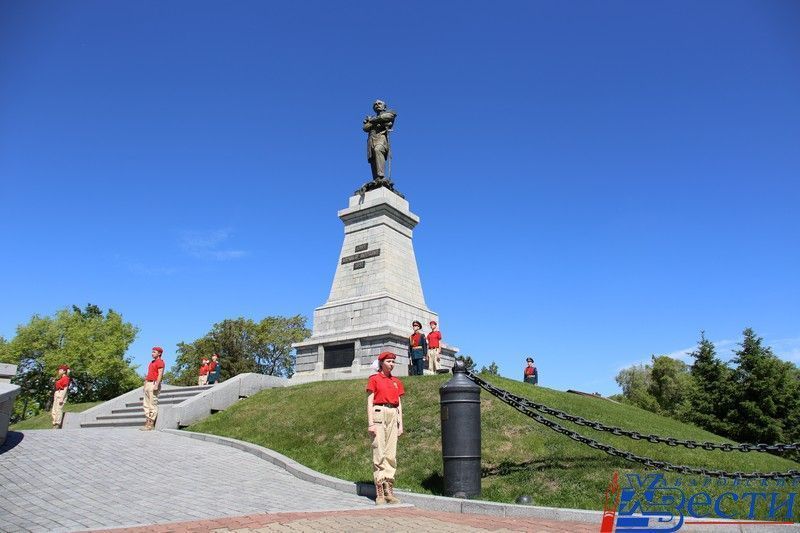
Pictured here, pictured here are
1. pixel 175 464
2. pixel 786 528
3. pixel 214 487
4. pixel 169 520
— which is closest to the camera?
pixel 786 528

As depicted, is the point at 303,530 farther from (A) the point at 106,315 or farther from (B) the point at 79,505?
(A) the point at 106,315

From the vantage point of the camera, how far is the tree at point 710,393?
27.6 metres

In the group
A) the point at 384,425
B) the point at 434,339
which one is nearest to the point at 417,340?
the point at 434,339

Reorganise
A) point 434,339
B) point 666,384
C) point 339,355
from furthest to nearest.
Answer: point 666,384
point 339,355
point 434,339

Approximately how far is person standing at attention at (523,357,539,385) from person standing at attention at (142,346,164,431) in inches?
421

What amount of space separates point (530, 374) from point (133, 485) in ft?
40.7

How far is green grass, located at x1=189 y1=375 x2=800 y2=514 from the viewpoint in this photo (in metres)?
7.50

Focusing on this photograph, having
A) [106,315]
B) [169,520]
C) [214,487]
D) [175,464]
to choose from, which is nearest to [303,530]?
[169,520]

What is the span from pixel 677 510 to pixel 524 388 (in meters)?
6.57

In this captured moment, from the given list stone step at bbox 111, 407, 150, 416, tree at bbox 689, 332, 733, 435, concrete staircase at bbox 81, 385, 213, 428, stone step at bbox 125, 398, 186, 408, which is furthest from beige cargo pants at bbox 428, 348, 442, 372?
tree at bbox 689, 332, 733, 435

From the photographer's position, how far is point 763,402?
2645 cm

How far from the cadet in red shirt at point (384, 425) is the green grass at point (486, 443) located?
104cm

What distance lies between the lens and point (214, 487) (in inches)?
303

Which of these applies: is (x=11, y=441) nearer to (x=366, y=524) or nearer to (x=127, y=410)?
(x=127, y=410)
